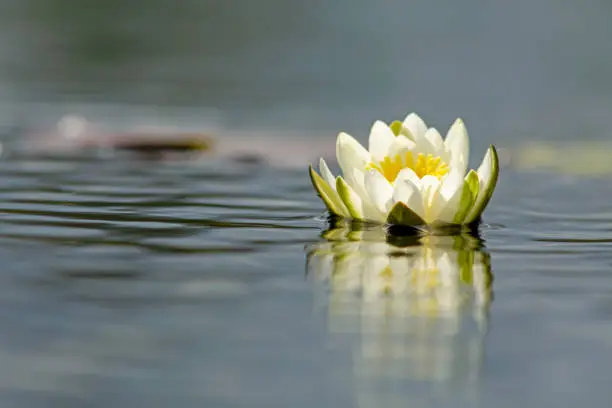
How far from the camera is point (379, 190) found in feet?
12.2

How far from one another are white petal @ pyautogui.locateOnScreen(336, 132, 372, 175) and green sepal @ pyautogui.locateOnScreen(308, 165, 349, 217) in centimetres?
12

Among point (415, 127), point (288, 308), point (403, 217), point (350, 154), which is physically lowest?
point (288, 308)

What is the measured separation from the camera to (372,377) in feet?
6.43

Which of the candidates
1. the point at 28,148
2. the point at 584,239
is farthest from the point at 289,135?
the point at 584,239

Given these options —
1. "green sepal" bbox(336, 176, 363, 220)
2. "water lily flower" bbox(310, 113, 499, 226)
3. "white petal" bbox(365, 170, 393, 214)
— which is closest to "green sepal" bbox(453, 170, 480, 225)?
"water lily flower" bbox(310, 113, 499, 226)

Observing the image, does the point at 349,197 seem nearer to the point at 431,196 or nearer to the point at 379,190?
the point at 379,190

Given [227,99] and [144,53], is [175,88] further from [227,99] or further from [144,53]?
[144,53]

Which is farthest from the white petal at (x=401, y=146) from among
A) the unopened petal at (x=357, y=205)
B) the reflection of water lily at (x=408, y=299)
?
the reflection of water lily at (x=408, y=299)

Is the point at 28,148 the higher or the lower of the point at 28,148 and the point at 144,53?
the lower

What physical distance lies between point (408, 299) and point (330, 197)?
136 cm

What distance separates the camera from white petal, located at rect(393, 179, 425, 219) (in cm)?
365

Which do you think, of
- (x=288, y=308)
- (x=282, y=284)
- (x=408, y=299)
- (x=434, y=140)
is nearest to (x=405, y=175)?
(x=434, y=140)

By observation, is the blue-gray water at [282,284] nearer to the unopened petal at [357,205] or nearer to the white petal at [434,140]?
the unopened petal at [357,205]

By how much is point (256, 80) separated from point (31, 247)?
11352 millimetres
